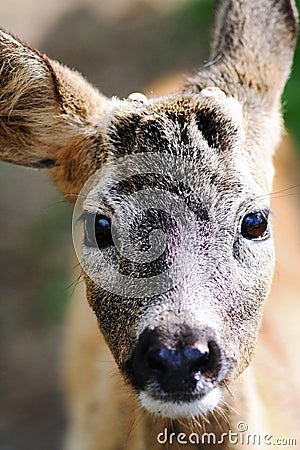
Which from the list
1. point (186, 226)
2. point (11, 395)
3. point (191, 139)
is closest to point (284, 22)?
point (191, 139)

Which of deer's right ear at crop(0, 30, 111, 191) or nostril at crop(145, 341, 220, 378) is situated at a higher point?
deer's right ear at crop(0, 30, 111, 191)

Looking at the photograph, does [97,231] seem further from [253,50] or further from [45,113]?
[253,50]

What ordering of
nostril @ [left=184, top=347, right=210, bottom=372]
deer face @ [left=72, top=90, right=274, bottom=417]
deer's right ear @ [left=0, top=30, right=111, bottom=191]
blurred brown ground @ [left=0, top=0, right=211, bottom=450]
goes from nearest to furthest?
nostril @ [left=184, top=347, right=210, bottom=372] → deer face @ [left=72, top=90, right=274, bottom=417] → deer's right ear @ [left=0, top=30, right=111, bottom=191] → blurred brown ground @ [left=0, top=0, right=211, bottom=450]

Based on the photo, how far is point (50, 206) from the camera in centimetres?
599

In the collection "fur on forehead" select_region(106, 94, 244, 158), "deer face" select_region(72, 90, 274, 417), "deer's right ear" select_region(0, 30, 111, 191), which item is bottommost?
"deer face" select_region(72, 90, 274, 417)

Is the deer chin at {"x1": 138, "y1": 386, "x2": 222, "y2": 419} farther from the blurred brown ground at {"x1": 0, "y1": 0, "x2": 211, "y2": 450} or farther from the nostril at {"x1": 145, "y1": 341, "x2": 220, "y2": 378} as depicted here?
the blurred brown ground at {"x1": 0, "y1": 0, "x2": 211, "y2": 450}

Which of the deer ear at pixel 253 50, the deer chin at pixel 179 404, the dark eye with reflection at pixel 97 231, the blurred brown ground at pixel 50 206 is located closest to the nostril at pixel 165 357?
the deer chin at pixel 179 404

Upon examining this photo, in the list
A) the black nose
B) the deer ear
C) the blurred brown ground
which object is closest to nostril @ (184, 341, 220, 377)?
the black nose

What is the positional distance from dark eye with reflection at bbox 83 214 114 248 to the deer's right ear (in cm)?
35

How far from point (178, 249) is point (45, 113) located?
118 cm

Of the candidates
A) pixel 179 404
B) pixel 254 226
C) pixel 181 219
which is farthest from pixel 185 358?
pixel 254 226

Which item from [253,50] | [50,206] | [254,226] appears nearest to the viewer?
[254,226]

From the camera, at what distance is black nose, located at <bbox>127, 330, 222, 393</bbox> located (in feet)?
9.54

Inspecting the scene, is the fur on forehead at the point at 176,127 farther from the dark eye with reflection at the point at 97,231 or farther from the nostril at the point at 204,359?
the nostril at the point at 204,359
